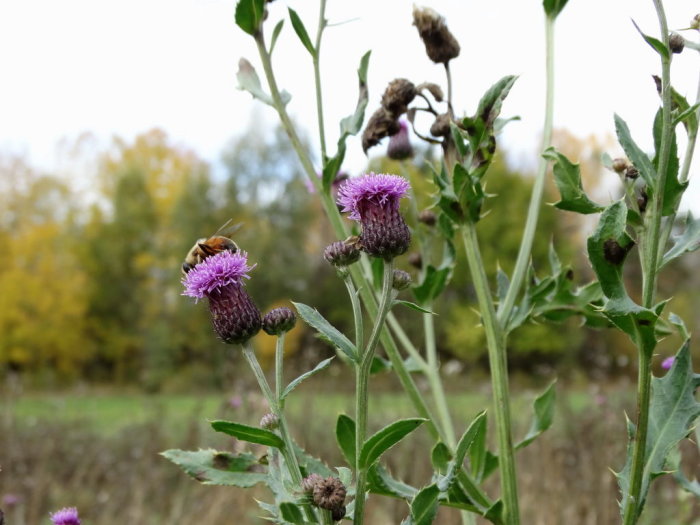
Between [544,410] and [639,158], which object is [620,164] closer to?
[639,158]

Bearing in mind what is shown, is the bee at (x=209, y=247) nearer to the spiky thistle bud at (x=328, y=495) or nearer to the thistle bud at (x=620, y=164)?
the spiky thistle bud at (x=328, y=495)

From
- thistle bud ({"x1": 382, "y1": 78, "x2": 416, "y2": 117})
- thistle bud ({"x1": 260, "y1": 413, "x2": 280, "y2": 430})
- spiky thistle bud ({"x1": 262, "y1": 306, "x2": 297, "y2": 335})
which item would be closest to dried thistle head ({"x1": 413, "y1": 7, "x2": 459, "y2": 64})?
thistle bud ({"x1": 382, "y1": 78, "x2": 416, "y2": 117})

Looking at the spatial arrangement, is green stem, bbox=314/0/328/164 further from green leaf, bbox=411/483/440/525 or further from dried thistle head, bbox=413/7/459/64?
green leaf, bbox=411/483/440/525

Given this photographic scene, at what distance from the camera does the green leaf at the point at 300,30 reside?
1753 mm

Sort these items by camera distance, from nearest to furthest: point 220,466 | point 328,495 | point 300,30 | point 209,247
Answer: point 328,495
point 220,466
point 300,30
point 209,247

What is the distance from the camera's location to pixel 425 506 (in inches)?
48.8

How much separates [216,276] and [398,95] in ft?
2.33

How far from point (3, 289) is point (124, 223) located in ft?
22.6

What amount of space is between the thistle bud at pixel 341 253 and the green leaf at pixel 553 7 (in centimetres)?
102

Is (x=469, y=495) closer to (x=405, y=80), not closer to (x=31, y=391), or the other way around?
(x=405, y=80)

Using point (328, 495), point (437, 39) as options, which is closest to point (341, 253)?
point (328, 495)

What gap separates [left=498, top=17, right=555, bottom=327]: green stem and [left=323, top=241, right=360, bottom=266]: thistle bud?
19.1 inches

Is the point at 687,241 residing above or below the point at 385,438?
above

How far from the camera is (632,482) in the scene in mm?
1434
